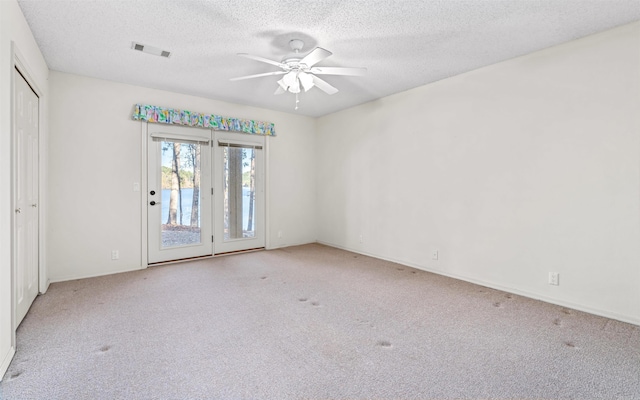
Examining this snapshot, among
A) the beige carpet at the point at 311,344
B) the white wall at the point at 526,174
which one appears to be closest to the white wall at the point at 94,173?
the beige carpet at the point at 311,344

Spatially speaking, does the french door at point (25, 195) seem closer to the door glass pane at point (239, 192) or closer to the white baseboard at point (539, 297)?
the door glass pane at point (239, 192)

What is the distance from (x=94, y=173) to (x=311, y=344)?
3.49m

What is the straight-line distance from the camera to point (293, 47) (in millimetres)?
2824

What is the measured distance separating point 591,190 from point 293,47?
302cm

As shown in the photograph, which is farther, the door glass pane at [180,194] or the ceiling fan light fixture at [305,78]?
the door glass pane at [180,194]

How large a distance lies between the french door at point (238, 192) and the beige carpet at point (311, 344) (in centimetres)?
154

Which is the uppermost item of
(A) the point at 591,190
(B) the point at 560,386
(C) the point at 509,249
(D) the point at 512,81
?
(D) the point at 512,81

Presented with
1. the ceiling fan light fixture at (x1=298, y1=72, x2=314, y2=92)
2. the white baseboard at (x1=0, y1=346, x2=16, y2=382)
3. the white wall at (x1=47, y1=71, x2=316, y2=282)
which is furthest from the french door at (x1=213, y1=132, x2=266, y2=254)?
the white baseboard at (x1=0, y1=346, x2=16, y2=382)

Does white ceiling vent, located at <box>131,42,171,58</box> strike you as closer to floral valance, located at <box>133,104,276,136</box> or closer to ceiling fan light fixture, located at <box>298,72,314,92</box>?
floral valance, located at <box>133,104,276,136</box>

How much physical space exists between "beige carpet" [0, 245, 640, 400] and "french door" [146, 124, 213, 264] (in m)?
0.97

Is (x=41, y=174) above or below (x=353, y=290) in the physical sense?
above

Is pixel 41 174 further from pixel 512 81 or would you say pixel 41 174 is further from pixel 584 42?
pixel 584 42

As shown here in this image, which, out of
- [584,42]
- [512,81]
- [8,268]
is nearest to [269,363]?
[8,268]

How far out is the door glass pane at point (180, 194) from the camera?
4344 mm
